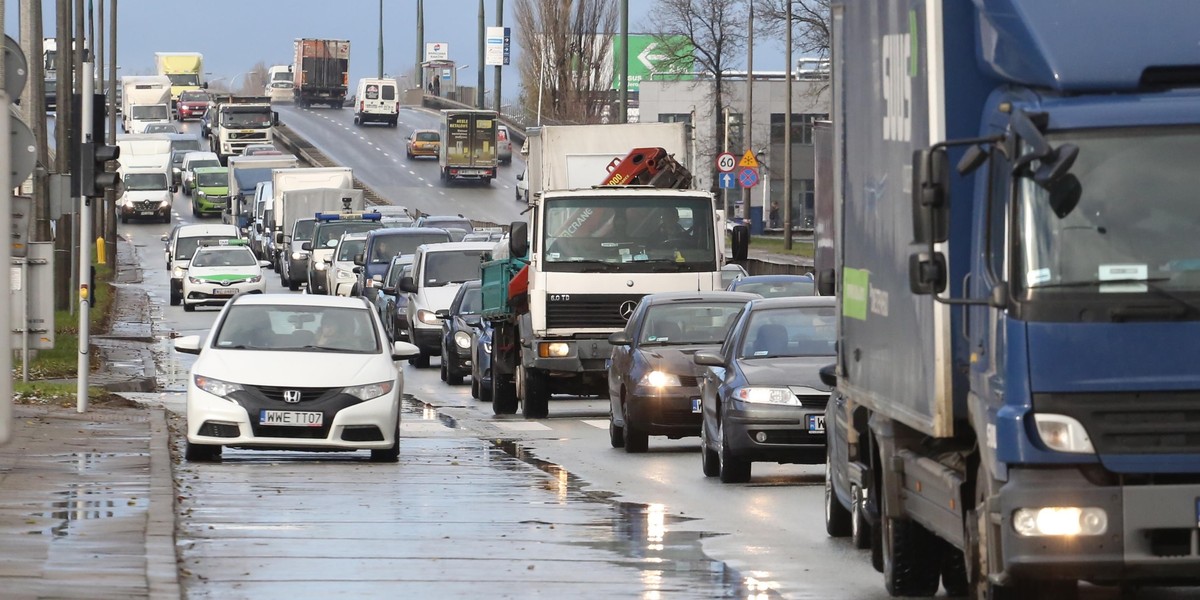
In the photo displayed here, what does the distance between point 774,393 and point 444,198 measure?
72.0 metres

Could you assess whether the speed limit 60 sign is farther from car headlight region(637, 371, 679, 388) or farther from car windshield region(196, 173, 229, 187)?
car windshield region(196, 173, 229, 187)

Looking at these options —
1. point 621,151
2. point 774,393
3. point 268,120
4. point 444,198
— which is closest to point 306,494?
point 774,393

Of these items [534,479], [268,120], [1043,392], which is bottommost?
[534,479]

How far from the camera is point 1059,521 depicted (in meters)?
8.31

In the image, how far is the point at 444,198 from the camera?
88.4 metres

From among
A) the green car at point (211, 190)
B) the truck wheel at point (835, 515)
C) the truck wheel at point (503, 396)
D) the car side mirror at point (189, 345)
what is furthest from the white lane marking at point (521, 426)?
the green car at point (211, 190)

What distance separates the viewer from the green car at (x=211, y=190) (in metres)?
87.1

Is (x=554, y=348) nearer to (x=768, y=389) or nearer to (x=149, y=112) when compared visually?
(x=768, y=389)

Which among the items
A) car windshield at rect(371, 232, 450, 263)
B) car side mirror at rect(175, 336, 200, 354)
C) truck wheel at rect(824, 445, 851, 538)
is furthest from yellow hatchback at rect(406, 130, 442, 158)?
truck wheel at rect(824, 445, 851, 538)

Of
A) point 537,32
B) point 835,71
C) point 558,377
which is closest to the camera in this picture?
point 835,71

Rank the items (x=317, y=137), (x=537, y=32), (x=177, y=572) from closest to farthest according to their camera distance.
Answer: (x=177, y=572) < (x=317, y=137) < (x=537, y=32)

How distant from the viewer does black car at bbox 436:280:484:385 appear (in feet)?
101

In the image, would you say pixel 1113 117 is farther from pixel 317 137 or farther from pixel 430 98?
pixel 430 98

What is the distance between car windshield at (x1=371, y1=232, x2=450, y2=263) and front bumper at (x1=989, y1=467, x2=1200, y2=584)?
1417 inches
